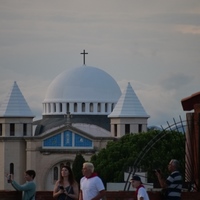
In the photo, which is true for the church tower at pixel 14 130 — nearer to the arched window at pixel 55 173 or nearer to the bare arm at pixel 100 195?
the arched window at pixel 55 173

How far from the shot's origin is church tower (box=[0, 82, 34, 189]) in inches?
5246

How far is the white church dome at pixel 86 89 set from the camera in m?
154

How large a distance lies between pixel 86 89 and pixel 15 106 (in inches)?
624

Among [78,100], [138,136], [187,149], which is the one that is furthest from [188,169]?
[78,100]

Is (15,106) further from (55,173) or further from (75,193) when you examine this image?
(75,193)

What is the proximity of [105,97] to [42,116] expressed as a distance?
6002 mm

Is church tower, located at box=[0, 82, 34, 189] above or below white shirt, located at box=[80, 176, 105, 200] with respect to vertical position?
above

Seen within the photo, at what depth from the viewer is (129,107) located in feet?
453

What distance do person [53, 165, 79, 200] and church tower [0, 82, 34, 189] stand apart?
10404 cm

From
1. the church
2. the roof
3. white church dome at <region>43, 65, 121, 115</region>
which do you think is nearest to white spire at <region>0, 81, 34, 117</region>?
the church

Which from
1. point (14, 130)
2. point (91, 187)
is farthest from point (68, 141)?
point (91, 187)

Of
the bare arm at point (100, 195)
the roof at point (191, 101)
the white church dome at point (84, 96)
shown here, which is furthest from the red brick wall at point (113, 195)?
the white church dome at point (84, 96)

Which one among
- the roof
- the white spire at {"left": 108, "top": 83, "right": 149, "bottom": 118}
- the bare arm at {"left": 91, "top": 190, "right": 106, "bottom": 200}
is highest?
the white spire at {"left": 108, "top": 83, "right": 149, "bottom": 118}

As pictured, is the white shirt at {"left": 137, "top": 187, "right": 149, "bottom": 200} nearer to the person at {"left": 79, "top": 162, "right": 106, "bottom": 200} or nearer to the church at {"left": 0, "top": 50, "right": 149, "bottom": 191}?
the person at {"left": 79, "top": 162, "right": 106, "bottom": 200}
